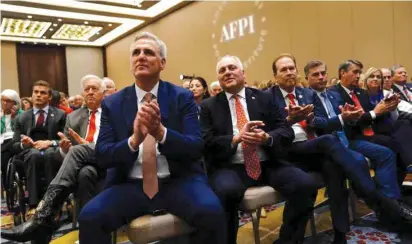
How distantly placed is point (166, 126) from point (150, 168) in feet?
0.82

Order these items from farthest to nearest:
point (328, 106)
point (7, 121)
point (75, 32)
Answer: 1. point (75, 32)
2. point (7, 121)
3. point (328, 106)

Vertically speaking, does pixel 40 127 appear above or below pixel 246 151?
above

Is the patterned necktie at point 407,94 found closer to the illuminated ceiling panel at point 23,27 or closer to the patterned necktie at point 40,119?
the patterned necktie at point 40,119

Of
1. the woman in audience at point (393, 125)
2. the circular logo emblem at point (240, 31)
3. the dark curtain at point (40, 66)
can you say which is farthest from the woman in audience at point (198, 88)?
the dark curtain at point (40, 66)

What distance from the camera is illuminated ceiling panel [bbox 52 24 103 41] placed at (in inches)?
448

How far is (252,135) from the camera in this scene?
79.0 inches

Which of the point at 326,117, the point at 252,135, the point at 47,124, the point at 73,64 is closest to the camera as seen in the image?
the point at 252,135

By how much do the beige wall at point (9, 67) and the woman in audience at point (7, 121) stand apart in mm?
9336

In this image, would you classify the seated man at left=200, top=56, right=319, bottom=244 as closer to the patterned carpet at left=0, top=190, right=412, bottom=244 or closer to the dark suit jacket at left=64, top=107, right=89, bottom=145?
the patterned carpet at left=0, top=190, right=412, bottom=244

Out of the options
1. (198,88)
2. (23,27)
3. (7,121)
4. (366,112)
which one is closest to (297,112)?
(366,112)

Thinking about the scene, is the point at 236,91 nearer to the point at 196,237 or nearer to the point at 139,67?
the point at 139,67

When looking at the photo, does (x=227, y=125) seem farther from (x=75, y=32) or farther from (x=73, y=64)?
(x=73, y=64)

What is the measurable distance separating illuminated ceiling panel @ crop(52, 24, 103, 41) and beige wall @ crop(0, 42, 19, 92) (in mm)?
1585

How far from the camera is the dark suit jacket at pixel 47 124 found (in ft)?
10.6
